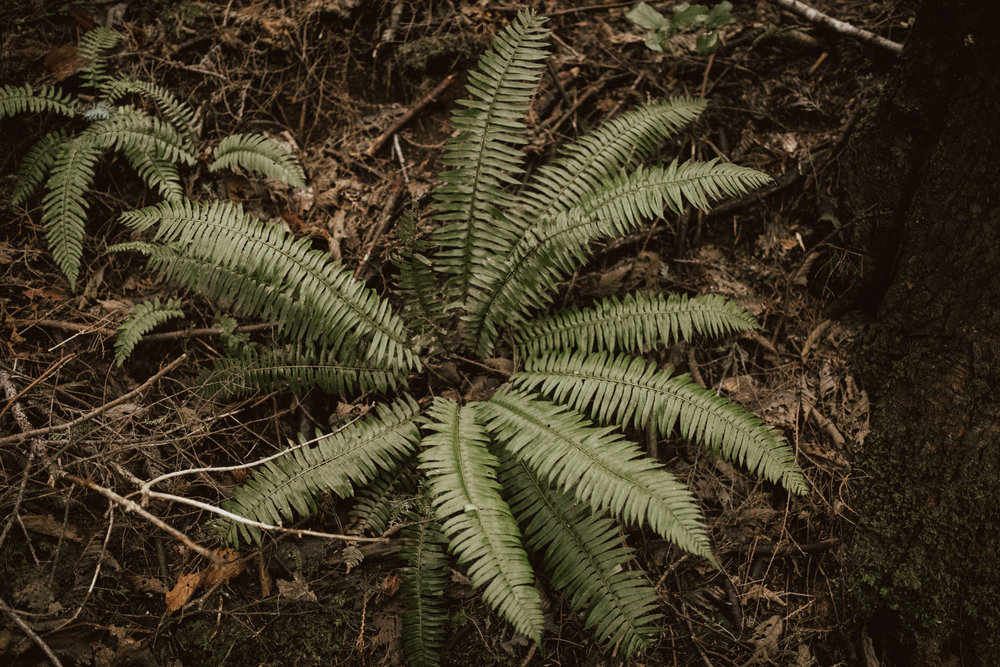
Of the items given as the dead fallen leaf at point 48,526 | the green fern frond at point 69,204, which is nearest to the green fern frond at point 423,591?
the dead fallen leaf at point 48,526

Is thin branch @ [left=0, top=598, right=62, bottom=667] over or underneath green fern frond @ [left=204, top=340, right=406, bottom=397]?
underneath

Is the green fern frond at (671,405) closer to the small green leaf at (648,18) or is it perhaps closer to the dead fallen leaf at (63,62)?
the small green leaf at (648,18)

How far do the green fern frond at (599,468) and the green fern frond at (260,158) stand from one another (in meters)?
1.79

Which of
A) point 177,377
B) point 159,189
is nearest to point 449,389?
point 177,377

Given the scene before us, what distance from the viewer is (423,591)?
2.67m

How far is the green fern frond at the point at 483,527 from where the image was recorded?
2.19 meters

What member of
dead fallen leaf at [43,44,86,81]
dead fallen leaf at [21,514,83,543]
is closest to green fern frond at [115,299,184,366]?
dead fallen leaf at [21,514,83,543]

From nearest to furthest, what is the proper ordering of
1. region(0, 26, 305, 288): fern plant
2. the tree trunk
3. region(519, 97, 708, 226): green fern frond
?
1. the tree trunk
2. region(519, 97, 708, 226): green fern frond
3. region(0, 26, 305, 288): fern plant

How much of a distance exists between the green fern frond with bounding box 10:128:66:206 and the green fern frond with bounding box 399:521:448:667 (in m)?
2.97

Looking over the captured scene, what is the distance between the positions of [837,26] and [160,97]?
4.15 metres

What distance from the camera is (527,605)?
2.18 m

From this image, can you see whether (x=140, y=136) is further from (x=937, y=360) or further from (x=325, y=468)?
(x=937, y=360)

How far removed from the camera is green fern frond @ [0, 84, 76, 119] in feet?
10.8

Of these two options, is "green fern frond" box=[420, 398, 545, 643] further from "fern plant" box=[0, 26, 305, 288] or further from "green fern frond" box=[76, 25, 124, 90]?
"green fern frond" box=[76, 25, 124, 90]
